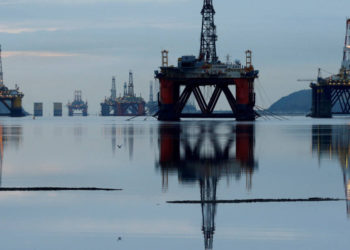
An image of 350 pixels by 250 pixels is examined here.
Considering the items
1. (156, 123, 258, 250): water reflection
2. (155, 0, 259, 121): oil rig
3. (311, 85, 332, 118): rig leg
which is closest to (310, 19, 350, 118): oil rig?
(311, 85, 332, 118): rig leg

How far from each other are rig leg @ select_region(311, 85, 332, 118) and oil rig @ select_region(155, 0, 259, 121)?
2501 inches

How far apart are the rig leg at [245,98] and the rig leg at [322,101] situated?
65.9 m

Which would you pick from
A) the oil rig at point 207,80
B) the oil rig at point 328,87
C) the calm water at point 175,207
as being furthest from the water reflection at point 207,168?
the oil rig at point 328,87

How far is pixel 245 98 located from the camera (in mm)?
97000

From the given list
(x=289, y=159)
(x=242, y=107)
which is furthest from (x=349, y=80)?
(x=289, y=159)

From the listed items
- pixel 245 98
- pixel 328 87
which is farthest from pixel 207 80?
pixel 328 87

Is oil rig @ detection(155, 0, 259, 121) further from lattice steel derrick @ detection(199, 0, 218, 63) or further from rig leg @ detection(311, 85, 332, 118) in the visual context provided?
rig leg @ detection(311, 85, 332, 118)

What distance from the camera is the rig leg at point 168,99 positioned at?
100750 millimetres

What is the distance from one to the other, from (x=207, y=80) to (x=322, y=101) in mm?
75761

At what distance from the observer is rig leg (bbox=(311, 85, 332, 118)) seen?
161 metres

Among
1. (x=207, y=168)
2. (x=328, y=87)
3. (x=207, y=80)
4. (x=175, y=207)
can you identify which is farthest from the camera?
(x=328, y=87)

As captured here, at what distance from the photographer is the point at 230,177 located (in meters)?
19.4

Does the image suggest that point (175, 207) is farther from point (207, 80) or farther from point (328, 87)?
point (328, 87)

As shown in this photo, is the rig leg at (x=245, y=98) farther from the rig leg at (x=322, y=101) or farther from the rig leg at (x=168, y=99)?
the rig leg at (x=322, y=101)
